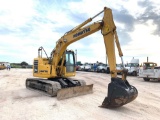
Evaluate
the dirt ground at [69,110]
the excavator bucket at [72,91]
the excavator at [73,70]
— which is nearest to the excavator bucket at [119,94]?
the excavator at [73,70]

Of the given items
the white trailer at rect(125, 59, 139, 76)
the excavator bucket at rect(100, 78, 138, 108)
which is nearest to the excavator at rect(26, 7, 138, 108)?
the excavator bucket at rect(100, 78, 138, 108)

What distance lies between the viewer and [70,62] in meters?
13.2

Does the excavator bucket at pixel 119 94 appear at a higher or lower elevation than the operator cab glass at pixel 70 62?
lower

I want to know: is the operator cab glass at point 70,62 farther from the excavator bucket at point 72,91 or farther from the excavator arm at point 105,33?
the excavator bucket at point 72,91

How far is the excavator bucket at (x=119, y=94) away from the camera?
313 inches

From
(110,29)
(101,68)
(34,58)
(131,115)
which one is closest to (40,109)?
(131,115)

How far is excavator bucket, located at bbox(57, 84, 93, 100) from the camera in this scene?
34.7 ft

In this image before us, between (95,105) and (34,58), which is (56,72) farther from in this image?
(95,105)

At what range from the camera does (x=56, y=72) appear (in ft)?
41.8

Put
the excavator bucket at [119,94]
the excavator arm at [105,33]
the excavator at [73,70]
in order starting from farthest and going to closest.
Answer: the excavator arm at [105,33]
the excavator at [73,70]
the excavator bucket at [119,94]

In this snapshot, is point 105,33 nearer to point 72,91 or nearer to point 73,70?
point 72,91

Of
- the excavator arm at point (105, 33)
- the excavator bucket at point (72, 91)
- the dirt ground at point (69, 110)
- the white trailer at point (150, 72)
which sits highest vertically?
the excavator arm at point (105, 33)

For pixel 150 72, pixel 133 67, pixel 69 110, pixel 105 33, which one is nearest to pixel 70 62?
pixel 105 33

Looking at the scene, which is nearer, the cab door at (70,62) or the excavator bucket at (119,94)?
the excavator bucket at (119,94)
